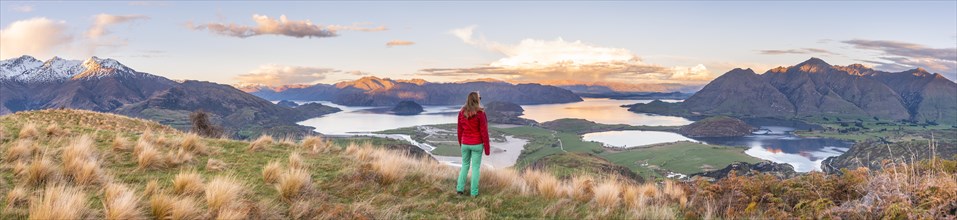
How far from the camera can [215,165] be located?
1179 centimetres

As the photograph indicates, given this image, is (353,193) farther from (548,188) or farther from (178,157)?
(178,157)

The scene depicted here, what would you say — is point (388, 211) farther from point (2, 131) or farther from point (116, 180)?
point (2, 131)

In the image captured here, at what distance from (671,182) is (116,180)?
12251 mm

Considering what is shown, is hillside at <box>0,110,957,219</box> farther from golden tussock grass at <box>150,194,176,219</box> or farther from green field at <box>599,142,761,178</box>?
green field at <box>599,142,761,178</box>

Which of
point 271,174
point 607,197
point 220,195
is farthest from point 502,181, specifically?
point 220,195

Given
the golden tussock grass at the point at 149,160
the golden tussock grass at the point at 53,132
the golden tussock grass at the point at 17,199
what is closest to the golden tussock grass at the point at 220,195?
the golden tussock grass at the point at 17,199

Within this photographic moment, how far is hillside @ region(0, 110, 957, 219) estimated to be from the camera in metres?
7.12

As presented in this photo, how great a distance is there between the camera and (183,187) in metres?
8.30

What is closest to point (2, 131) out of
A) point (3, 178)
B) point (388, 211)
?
point (3, 178)

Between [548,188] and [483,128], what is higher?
[483,128]

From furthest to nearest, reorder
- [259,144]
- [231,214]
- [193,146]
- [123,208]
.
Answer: [259,144], [193,146], [231,214], [123,208]

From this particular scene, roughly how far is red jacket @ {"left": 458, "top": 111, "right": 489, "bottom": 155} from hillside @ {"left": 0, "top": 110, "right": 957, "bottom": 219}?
1186mm

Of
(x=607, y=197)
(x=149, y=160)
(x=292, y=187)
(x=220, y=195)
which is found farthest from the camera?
(x=149, y=160)

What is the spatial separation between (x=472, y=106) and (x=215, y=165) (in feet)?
21.1
